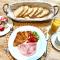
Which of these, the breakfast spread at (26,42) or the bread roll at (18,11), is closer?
the breakfast spread at (26,42)

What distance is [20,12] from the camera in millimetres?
1173

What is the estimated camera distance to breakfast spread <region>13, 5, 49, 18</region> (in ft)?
3.81

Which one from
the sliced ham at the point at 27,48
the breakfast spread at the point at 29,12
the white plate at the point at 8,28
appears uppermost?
the breakfast spread at the point at 29,12

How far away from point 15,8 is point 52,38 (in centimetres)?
31

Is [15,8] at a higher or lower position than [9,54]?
higher

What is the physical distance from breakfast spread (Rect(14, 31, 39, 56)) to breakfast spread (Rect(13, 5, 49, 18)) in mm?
129

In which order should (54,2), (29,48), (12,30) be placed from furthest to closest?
(54,2) → (12,30) → (29,48)

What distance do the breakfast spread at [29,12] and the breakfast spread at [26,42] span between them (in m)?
0.13

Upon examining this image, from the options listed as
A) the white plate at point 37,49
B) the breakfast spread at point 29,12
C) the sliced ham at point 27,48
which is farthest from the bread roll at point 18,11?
the sliced ham at point 27,48

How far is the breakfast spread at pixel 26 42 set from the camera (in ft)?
3.25

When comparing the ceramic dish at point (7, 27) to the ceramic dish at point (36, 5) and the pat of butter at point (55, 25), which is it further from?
the pat of butter at point (55, 25)

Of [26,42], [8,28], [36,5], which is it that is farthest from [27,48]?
[36,5]

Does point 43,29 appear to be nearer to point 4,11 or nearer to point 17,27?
point 17,27

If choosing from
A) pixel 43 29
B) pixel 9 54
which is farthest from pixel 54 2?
pixel 9 54
